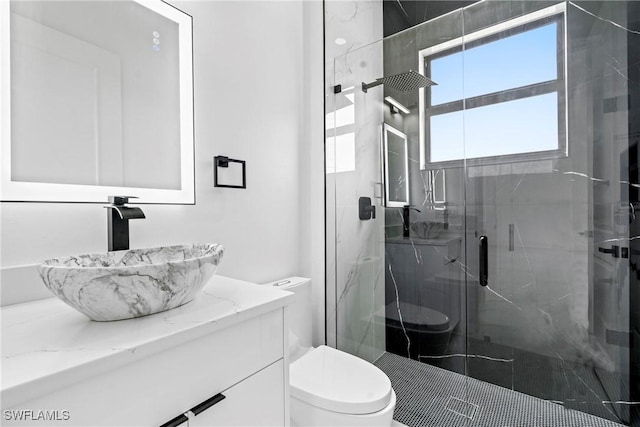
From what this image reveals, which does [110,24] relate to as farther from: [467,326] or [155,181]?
[467,326]

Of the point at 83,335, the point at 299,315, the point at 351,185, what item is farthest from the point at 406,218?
the point at 83,335

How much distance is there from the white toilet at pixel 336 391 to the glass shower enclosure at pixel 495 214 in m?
0.52

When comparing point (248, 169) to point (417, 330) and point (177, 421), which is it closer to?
point (177, 421)

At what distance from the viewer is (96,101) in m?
1.03

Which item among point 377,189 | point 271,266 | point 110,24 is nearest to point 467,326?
point 377,189

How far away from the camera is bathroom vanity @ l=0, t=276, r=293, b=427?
19.4 inches

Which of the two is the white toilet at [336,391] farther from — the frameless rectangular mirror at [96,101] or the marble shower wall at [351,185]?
the frameless rectangular mirror at [96,101]

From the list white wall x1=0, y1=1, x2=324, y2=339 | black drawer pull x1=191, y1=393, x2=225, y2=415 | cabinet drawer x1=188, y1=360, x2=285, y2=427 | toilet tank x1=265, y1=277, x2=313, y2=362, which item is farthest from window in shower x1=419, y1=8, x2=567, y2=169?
black drawer pull x1=191, y1=393, x2=225, y2=415

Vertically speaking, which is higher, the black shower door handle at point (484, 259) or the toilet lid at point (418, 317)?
the black shower door handle at point (484, 259)

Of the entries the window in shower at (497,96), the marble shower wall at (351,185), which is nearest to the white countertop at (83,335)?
the marble shower wall at (351,185)

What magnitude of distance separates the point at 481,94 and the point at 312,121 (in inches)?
37.1

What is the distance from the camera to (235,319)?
2.42ft

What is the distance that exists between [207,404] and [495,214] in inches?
64.8

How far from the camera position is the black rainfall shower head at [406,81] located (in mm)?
1799
